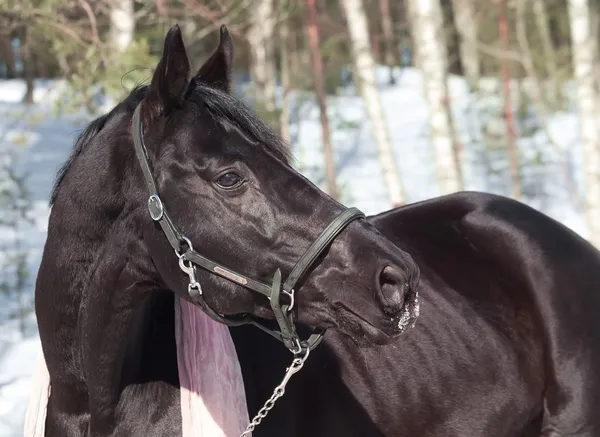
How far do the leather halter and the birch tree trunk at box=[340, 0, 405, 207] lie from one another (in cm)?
758

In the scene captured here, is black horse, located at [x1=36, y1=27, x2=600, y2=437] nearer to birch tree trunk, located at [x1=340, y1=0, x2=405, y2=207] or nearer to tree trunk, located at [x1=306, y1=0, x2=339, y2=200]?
birch tree trunk, located at [x1=340, y1=0, x2=405, y2=207]

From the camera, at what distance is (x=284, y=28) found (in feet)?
54.0

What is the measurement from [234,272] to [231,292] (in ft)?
0.20

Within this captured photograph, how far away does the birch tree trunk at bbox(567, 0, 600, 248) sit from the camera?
8695 millimetres

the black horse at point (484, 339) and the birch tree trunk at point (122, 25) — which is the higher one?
the birch tree trunk at point (122, 25)

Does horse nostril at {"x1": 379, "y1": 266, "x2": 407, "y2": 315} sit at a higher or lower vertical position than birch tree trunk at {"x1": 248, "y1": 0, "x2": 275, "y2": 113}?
lower

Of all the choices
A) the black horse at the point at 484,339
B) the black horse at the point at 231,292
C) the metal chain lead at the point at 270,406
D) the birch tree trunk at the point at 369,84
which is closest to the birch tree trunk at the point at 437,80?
the birch tree trunk at the point at 369,84

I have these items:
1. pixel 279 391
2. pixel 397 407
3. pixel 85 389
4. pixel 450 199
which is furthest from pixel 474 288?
pixel 85 389

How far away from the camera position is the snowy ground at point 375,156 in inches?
499

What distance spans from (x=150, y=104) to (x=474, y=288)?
5.70ft

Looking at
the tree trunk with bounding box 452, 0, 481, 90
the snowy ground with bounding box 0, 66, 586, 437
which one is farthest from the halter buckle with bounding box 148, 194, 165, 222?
the tree trunk with bounding box 452, 0, 481, 90

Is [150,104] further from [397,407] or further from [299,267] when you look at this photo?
[397,407]

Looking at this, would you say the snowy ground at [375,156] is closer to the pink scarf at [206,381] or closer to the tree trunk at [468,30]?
the tree trunk at [468,30]

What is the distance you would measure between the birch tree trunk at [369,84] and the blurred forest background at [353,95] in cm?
2
